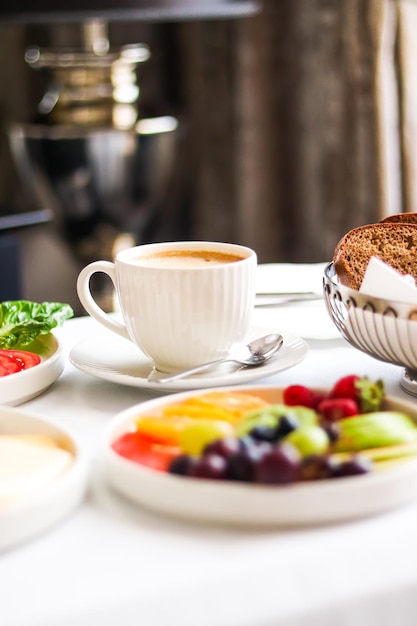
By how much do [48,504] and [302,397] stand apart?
22 centimetres

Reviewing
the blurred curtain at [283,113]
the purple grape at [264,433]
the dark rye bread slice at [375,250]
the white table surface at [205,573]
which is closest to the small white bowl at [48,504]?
the white table surface at [205,573]

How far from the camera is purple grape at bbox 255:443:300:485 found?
56 centimetres

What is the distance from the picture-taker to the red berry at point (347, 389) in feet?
2.30

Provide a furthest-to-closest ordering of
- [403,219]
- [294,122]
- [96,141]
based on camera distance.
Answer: [294,122] → [96,141] → [403,219]

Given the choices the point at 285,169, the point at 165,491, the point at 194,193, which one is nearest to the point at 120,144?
the point at 285,169

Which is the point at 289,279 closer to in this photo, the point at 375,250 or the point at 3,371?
the point at 375,250

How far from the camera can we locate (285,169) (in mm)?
3100

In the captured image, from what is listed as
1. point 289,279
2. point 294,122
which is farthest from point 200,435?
point 294,122

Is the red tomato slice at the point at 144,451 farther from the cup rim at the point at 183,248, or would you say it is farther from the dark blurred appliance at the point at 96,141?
the dark blurred appliance at the point at 96,141

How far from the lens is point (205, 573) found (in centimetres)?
55

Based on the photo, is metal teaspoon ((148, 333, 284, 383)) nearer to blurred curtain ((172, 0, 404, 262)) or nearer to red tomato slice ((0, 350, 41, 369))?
red tomato slice ((0, 350, 41, 369))

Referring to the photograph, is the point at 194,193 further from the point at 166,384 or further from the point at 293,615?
the point at 293,615

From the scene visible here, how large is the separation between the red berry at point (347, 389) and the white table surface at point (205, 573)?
0.35 ft

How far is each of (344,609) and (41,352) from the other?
0.51m
